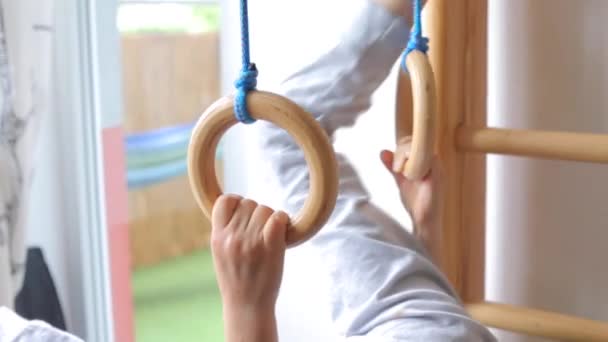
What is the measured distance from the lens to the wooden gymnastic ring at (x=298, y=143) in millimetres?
472

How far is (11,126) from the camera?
980 mm

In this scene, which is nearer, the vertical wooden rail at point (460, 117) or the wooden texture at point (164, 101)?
the vertical wooden rail at point (460, 117)

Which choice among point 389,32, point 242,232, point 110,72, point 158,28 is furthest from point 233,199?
point 158,28

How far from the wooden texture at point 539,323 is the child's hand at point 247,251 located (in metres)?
0.32

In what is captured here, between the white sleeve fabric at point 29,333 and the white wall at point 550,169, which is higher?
the white wall at point 550,169

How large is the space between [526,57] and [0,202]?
2.12 ft

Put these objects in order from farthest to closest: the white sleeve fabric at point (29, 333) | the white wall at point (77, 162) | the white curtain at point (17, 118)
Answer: the white wall at point (77, 162), the white curtain at point (17, 118), the white sleeve fabric at point (29, 333)

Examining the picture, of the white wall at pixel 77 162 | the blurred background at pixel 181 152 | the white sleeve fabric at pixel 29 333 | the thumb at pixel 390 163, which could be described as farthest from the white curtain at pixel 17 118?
the thumb at pixel 390 163

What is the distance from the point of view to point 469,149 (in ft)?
2.38

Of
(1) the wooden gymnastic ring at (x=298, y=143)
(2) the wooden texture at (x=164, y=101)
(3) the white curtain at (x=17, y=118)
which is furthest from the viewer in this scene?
(2) the wooden texture at (x=164, y=101)

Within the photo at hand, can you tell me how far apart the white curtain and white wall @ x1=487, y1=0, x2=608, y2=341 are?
57 centimetres

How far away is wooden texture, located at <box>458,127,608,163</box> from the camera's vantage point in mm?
645

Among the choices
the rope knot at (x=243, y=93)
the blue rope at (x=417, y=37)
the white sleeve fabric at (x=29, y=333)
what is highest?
the blue rope at (x=417, y=37)

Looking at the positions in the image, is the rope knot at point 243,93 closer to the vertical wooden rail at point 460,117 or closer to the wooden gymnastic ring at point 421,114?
the wooden gymnastic ring at point 421,114
